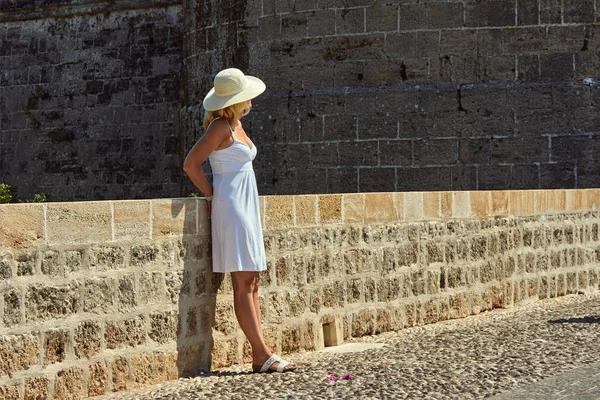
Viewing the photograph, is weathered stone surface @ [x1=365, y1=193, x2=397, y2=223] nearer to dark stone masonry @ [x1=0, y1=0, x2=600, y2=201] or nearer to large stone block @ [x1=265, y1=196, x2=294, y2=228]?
large stone block @ [x1=265, y1=196, x2=294, y2=228]

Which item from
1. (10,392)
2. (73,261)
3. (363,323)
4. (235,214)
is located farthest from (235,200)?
(363,323)

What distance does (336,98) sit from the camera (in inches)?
545

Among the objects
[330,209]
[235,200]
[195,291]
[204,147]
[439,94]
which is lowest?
[195,291]

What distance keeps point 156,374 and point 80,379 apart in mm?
519

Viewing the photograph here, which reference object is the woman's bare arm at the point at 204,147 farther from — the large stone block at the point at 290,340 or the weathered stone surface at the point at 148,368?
the large stone block at the point at 290,340

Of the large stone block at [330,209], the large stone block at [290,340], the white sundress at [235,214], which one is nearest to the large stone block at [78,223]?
the white sundress at [235,214]

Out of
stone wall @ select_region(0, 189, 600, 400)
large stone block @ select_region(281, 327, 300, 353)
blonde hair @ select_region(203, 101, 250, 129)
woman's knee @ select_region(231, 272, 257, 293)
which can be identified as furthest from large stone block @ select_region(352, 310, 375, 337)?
blonde hair @ select_region(203, 101, 250, 129)

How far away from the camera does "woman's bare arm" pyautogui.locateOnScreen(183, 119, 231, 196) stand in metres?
5.96

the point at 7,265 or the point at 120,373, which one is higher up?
the point at 7,265

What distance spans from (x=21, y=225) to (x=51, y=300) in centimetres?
38

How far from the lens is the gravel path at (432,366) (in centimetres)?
543

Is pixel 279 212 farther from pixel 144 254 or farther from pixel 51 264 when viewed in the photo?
pixel 51 264

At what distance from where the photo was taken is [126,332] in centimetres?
554

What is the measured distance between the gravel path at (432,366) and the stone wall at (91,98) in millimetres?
9704
